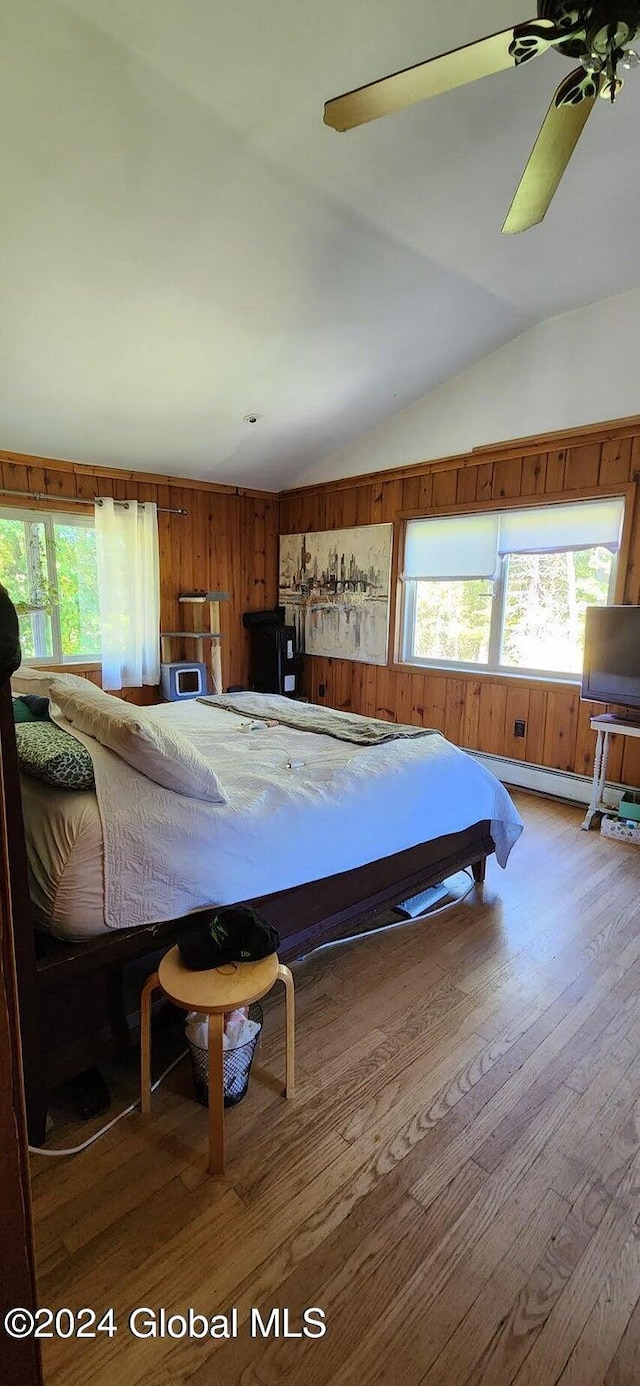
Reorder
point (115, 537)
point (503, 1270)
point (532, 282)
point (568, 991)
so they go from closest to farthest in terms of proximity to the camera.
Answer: point (503, 1270) → point (568, 991) → point (532, 282) → point (115, 537)

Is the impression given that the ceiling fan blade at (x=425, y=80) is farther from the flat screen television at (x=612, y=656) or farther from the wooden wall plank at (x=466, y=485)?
the wooden wall plank at (x=466, y=485)

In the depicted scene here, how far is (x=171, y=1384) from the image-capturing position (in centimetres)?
97

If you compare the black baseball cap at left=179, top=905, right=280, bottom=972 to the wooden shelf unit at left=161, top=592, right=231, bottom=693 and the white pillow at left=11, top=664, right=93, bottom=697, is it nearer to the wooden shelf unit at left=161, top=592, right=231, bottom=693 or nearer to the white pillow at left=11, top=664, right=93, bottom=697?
Answer: the white pillow at left=11, top=664, right=93, bottom=697

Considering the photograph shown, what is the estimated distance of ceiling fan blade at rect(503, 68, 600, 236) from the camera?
1.45 meters

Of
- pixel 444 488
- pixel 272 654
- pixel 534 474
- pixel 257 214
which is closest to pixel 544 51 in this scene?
pixel 257 214

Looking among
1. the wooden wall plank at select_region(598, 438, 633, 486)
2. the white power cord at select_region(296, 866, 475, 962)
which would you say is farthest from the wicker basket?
the wooden wall plank at select_region(598, 438, 633, 486)

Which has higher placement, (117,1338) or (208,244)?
(208,244)

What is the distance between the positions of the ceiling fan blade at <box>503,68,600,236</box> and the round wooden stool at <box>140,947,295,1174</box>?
2221mm

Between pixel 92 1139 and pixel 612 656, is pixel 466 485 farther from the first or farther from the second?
pixel 92 1139

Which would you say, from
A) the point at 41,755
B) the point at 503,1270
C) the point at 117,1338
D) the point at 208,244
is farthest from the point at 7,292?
the point at 503,1270

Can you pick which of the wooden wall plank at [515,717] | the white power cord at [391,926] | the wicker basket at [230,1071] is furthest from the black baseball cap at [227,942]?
the wooden wall plank at [515,717]

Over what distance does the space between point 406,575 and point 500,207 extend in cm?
248

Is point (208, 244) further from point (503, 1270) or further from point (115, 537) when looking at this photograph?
point (503, 1270)

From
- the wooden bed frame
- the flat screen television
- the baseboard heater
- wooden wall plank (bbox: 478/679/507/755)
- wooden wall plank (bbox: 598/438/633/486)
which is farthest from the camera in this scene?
wooden wall plank (bbox: 478/679/507/755)
